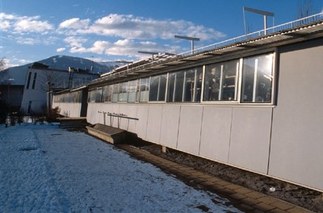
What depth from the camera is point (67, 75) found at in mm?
63250

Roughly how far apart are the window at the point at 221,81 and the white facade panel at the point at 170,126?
73.6 inches

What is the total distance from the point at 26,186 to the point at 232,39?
18.3ft

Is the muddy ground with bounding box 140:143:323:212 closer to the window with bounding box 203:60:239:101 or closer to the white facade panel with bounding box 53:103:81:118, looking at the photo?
the window with bounding box 203:60:239:101

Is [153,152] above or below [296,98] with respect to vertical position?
below

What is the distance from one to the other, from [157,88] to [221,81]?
4.71m

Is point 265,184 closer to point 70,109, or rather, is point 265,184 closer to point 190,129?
point 190,129

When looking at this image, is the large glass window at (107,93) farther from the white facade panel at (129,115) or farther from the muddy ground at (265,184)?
the muddy ground at (265,184)

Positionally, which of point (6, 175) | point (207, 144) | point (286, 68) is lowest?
point (6, 175)

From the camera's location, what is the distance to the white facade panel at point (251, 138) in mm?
7806

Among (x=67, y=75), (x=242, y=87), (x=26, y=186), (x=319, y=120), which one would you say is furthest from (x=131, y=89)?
(x=67, y=75)

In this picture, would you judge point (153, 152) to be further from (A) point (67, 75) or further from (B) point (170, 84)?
(A) point (67, 75)

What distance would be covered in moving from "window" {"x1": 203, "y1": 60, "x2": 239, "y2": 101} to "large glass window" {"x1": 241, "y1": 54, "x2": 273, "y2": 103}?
0.37m

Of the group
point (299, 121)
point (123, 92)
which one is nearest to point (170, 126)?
point (299, 121)

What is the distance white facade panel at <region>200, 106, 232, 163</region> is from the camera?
911 cm
